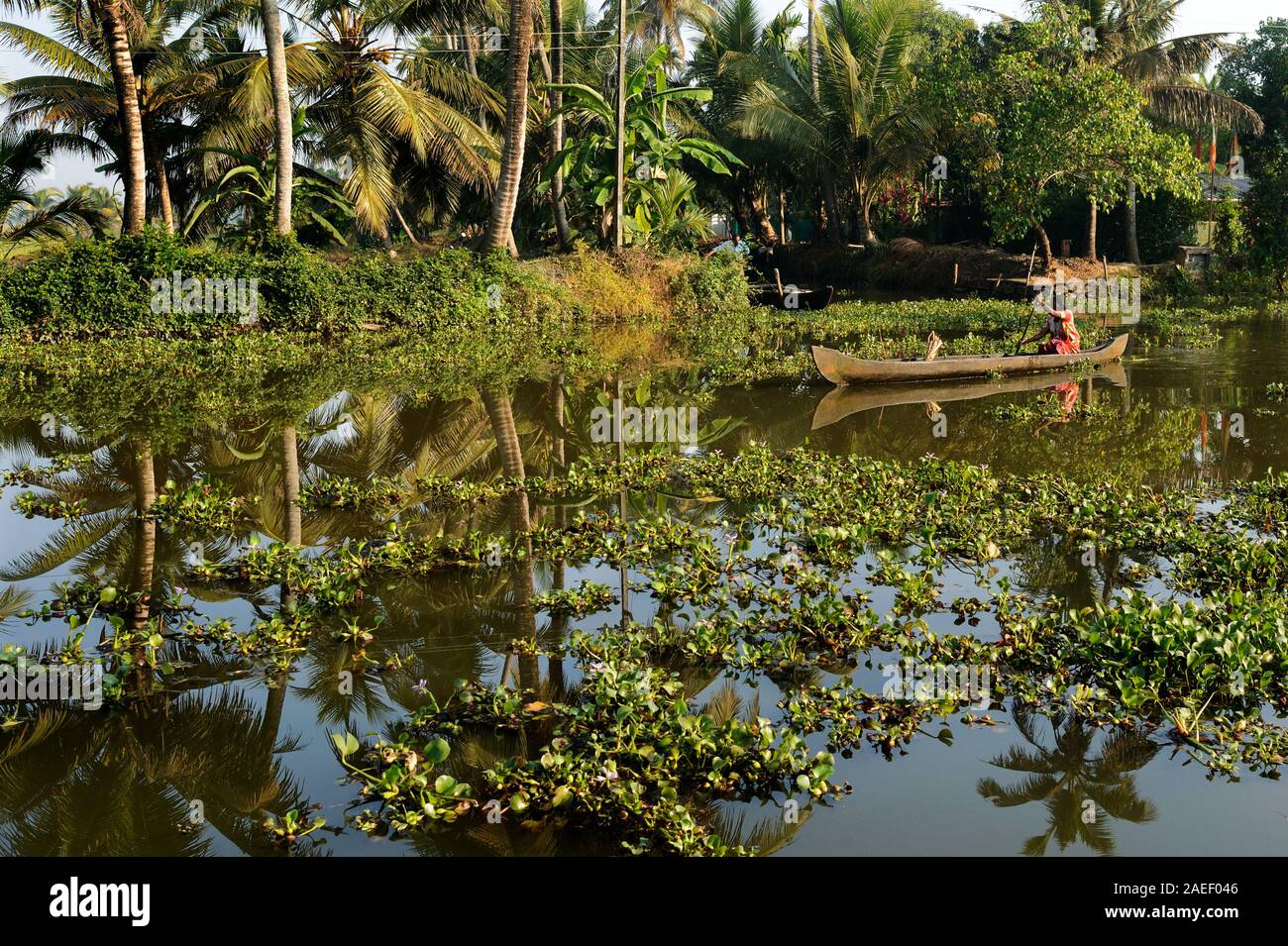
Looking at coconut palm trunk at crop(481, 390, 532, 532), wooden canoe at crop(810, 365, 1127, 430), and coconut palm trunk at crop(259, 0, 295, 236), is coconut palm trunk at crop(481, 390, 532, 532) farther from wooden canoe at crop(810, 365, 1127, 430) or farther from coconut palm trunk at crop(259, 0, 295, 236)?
coconut palm trunk at crop(259, 0, 295, 236)

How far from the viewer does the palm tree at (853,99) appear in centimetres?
2986

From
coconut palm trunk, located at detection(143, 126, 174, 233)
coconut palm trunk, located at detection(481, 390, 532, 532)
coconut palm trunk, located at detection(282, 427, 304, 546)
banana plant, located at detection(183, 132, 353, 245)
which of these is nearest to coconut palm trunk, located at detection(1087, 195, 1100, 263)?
banana plant, located at detection(183, 132, 353, 245)

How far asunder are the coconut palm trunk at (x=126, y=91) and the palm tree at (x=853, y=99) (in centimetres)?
1771

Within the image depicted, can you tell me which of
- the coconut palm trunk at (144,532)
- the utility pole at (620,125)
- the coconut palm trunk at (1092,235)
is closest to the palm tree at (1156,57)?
the coconut palm trunk at (1092,235)

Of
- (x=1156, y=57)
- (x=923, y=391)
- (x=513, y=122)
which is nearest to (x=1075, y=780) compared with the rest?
(x=923, y=391)

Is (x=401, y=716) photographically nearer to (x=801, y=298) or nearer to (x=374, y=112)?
(x=374, y=112)

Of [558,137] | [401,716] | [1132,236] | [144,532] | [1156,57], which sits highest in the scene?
[1156,57]

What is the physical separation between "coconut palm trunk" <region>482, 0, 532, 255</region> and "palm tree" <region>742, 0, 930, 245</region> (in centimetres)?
1143

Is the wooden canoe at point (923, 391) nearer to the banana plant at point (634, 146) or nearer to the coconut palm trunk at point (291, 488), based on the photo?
the coconut palm trunk at point (291, 488)

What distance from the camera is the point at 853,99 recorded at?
30.5 meters

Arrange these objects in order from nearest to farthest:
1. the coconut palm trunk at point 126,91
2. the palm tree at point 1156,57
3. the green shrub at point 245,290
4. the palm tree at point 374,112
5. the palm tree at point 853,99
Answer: the coconut palm trunk at point 126,91 → the green shrub at point 245,290 → the palm tree at point 374,112 → the palm tree at point 1156,57 → the palm tree at point 853,99

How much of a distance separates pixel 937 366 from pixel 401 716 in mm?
10735
